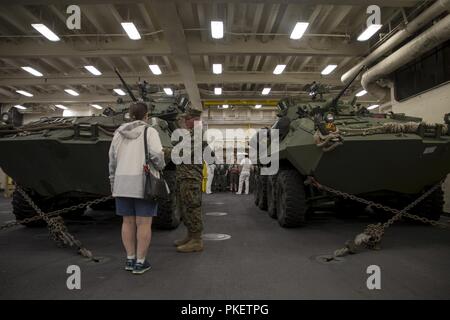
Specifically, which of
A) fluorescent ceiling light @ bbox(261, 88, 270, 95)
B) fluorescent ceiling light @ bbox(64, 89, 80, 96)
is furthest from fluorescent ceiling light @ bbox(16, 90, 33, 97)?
fluorescent ceiling light @ bbox(261, 88, 270, 95)

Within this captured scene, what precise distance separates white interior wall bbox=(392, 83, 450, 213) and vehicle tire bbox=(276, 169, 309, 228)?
12.9ft

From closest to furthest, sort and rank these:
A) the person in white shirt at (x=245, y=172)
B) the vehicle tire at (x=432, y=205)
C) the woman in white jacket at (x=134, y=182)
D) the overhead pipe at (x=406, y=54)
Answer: the woman in white jacket at (x=134, y=182)
the vehicle tire at (x=432, y=205)
the overhead pipe at (x=406, y=54)
the person in white shirt at (x=245, y=172)

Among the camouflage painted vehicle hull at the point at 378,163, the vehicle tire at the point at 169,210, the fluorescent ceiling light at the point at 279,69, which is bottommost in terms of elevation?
the vehicle tire at the point at 169,210

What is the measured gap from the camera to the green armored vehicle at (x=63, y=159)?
15.6ft

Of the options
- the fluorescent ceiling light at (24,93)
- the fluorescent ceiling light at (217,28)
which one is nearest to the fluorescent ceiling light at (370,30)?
the fluorescent ceiling light at (217,28)

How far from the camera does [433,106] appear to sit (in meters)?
8.19

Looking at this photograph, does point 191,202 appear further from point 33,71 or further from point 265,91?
point 265,91

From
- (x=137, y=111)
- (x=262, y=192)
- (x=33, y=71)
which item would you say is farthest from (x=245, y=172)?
(x=137, y=111)

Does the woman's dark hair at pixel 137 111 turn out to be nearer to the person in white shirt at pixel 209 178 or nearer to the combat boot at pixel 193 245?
the combat boot at pixel 193 245

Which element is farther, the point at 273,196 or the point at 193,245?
the point at 273,196

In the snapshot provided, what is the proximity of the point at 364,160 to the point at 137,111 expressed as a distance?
3168mm

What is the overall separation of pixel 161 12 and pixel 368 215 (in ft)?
20.7

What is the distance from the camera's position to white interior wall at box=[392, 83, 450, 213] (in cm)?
764
